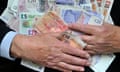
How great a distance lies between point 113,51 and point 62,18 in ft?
0.91

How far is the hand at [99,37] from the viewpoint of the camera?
63.6 inches

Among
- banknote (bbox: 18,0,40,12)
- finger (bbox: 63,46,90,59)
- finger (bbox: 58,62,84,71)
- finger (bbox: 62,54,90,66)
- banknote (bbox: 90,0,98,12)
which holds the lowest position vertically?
finger (bbox: 58,62,84,71)

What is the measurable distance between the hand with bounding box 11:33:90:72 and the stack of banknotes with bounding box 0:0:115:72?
0.04 meters

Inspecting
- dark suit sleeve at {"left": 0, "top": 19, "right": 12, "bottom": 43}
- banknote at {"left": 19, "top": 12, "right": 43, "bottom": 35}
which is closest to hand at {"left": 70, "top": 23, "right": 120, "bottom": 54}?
banknote at {"left": 19, "top": 12, "right": 43, "bottom": 35}

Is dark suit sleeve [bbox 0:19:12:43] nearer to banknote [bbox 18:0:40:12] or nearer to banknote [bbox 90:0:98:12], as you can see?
banknote [bbox 18:0:40:12]

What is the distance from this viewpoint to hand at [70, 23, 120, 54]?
1614 millimetres

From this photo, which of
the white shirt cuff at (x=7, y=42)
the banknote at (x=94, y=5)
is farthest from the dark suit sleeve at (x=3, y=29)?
the banknote at (x=94, y=5)

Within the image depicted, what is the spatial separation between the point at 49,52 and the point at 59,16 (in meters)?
0.17

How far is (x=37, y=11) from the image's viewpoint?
1.67 meters

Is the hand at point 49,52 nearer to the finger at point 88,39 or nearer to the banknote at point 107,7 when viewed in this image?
the finger at point 88,39

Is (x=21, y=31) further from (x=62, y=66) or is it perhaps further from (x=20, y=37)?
(x=62, y=66)

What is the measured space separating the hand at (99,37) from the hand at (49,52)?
2.0 inches

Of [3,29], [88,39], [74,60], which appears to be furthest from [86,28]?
[3,29]

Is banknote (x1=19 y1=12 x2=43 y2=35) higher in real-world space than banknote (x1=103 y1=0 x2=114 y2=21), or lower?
lower
